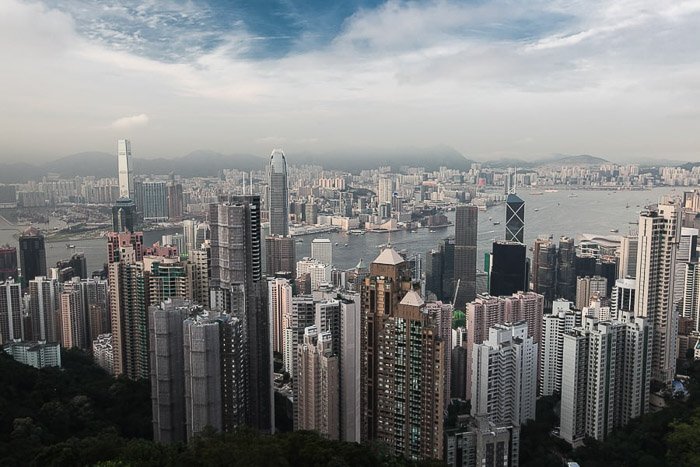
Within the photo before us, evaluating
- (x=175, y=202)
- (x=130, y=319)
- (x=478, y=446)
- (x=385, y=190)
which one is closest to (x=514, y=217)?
(x=385, y=190)

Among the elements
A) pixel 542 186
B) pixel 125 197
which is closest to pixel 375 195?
pixel 542 186

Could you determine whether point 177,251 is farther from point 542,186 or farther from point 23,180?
point 542,186

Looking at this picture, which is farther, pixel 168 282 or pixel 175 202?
pixel 175 202

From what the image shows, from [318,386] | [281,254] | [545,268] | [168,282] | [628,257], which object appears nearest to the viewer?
[318,386]

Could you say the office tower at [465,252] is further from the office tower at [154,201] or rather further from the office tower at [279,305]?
the office tower at [154,201]

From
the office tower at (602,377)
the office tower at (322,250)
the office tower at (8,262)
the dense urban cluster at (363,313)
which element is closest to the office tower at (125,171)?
the dense urban cluster at (363,313)

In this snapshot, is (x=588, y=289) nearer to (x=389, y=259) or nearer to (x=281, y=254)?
(x=281, y=254)

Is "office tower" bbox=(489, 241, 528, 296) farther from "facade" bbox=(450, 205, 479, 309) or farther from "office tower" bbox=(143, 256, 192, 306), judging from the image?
"office tower" bbox=(143, 256, 192, 306)
